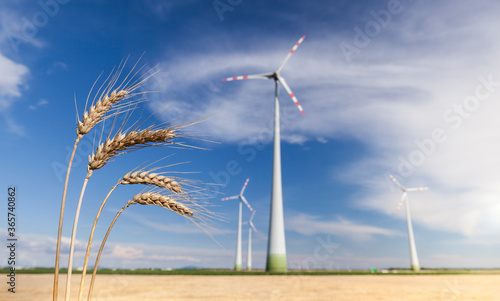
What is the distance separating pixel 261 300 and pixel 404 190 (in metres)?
61.4

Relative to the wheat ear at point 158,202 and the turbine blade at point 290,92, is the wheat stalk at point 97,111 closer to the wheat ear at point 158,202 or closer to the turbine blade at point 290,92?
the wheat ear at point 158,202

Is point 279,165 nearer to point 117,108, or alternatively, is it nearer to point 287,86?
point 287,86

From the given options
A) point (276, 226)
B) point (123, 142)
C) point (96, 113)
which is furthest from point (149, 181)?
point (276, 226)

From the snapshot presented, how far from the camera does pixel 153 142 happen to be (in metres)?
4.54

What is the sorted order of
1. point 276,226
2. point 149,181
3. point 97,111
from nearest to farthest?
point 149,181 < point 97,111 < point 276,226

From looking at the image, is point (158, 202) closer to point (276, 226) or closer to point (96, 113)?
point (96, 113)

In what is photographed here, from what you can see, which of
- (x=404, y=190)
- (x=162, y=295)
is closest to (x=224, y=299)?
(x=162, y=295)

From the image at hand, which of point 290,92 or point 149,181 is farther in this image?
point 290,92

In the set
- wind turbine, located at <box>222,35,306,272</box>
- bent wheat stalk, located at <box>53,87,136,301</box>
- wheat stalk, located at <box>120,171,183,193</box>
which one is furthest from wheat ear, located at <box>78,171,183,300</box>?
wind turbine, located at <box>222,35,306,272</box>

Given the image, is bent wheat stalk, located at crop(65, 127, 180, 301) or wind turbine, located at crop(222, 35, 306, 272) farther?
wind turbine, located at crop(222, 35, 306, 272)

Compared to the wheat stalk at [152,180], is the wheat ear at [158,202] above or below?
below

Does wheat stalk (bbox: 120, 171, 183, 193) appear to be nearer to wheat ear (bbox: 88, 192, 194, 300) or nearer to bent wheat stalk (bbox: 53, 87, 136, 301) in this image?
wheat ear (bbox: 88, 192, 194, 300)

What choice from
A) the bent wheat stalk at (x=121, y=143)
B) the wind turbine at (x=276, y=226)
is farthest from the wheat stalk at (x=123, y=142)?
the wind turbine at (x=276, y=226)

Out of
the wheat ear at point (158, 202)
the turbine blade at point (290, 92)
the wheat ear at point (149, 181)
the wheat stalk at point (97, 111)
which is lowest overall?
the wheat ear at point (158, 202)
